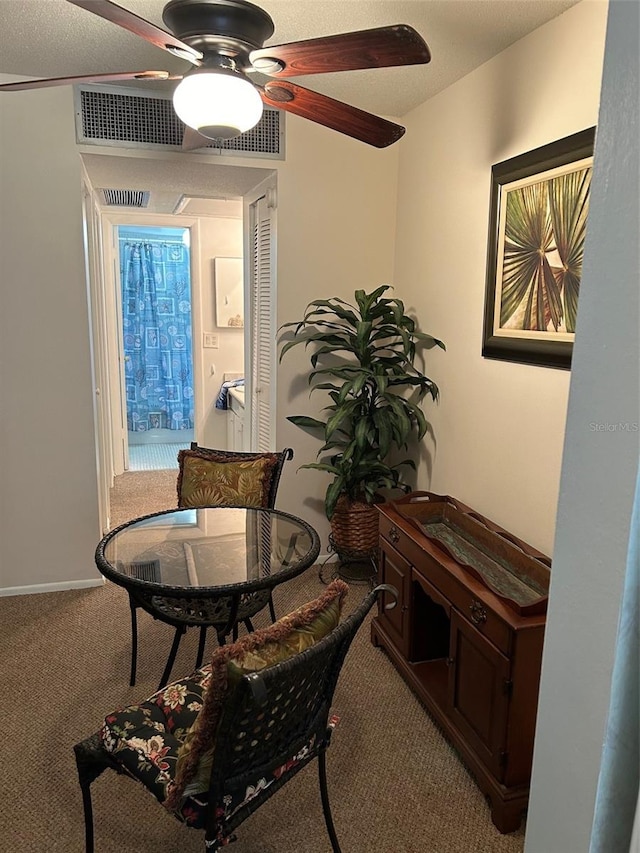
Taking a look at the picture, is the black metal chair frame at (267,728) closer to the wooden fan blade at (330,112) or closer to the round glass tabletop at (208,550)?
the round glass tabletop at (208,550)

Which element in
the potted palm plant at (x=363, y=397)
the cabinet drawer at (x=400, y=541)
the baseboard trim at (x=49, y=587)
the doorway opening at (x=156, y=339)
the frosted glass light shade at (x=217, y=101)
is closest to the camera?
the frosted glass light shade at (x=217, y=101)

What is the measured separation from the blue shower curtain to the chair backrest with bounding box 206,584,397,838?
5.58 meters

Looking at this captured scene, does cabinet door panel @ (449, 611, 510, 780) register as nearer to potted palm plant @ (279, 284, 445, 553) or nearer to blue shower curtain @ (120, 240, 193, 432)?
potted palm plant @ (279, 284, 445, 553)

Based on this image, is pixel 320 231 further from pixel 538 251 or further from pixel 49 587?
pixel 49 587

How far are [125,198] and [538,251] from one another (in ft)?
12.3

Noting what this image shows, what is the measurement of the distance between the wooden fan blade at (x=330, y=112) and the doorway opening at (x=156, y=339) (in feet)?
14.6

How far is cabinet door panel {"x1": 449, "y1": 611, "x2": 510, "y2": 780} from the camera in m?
1.81

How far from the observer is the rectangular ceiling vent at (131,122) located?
2910 mm

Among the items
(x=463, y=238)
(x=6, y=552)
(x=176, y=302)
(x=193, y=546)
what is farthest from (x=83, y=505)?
(x=176, y=302)

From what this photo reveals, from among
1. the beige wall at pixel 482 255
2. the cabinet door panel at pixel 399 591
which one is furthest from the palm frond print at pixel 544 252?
the cabinet door panel at pixel 399 591

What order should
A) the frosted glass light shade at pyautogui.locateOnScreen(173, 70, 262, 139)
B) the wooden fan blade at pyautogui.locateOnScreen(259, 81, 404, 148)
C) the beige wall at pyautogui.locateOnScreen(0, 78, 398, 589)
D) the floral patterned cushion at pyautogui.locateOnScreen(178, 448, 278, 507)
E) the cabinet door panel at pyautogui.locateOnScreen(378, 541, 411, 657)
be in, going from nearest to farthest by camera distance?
the frosted glass light shade at pyautogui.locateOnScreen(173, 70, 262, 139) < the wooden fan blade at pyautogui.locateOnScreen(259, 81, 404, 148) < the cabinet door panel at pyautogui.locateOnScreen(378, 541, 411, 657) < the floral patterned cushion at pyautogui.locateOnScreen(178, 448, 278, 507) < the beige wall at pyautogui.locateOnScreen(0, 78, 398, 589)

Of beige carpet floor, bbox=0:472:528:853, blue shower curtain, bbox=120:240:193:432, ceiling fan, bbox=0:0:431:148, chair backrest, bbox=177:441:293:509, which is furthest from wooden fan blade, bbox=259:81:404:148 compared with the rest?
blue shower curtain, bbox=120:240:193:432

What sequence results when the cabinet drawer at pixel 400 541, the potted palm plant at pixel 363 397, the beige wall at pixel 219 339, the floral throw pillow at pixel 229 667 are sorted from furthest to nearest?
the beige wall at pixel 219 339
the potted palm plant at pixel 363 397
the cabinet drawer at pixel 400 541
the floral throw pillow at pixel 229 667

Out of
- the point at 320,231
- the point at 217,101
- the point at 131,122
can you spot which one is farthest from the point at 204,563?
the point at 131,122
